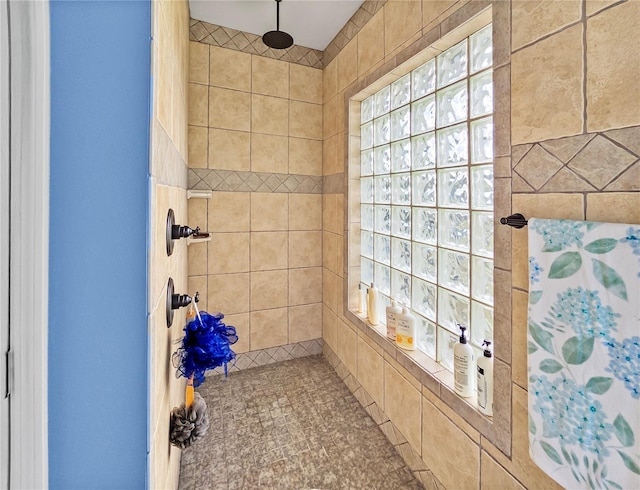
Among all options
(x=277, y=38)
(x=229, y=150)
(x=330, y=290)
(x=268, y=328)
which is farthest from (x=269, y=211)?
(x=277, y=38)

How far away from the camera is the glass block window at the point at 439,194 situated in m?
1.13

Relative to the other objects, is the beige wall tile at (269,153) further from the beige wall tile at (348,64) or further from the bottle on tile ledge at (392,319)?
the bottle on tile ledge at (392,319)

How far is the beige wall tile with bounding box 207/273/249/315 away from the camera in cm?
218

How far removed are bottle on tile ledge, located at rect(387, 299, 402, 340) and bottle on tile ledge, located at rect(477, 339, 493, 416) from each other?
507 millimetres

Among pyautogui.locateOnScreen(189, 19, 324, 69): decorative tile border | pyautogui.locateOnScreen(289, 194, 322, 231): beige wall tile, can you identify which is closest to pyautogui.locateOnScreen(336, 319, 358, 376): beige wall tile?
pyautogui.locateOnScreen(289, 194, 322, 231): beige wall tile

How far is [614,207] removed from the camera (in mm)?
698

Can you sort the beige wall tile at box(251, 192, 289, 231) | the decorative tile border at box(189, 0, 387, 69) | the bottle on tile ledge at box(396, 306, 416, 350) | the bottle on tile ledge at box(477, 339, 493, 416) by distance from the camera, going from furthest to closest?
the beige wall tile at box(251, 192, 289, 231), the decorative tile border at box(189, 0, 387, 69), the bottle on tile ledge at box(396, 306, 416, 350), the bottle on tile ledge at box(477, 339, 493, 416)

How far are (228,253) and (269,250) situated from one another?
31 cm

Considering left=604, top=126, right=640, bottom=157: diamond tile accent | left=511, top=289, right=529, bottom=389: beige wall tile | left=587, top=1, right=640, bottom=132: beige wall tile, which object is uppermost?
left=587, top=1, right=640, bottom=132: beige wall tile

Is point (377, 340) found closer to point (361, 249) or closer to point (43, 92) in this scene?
point (361, 249)

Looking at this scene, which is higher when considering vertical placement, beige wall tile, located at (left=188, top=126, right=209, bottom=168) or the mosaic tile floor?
beige wall tile, located at (left=188, top=126, right=209, bottom=168)

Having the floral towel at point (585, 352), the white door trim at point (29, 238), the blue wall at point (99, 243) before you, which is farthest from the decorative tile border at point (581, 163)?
the white door trim at point (29, 238)

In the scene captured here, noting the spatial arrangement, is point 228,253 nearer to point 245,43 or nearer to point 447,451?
point 245,43

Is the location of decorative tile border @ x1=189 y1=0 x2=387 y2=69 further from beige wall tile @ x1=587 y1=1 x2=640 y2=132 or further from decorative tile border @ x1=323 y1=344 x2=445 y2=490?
decorative tile border @ x1=323 y1=344 x2=445 y2=490
